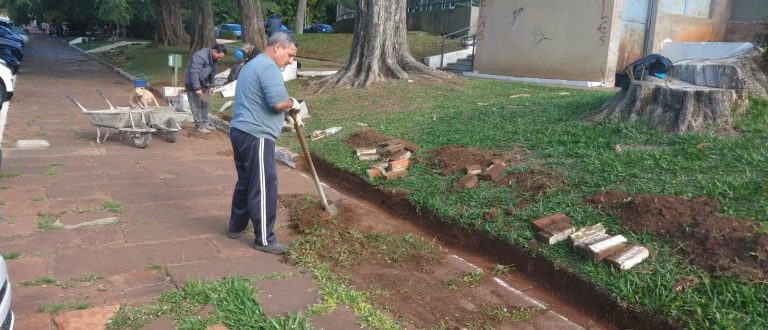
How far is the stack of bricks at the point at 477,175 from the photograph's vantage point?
6008 mm

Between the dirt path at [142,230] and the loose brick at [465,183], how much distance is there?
0.60 m

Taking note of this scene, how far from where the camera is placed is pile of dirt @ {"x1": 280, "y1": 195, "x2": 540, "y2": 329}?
3951 mm

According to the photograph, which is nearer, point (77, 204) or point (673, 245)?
point (673, 245)

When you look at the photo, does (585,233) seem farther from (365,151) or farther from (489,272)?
(365,151)

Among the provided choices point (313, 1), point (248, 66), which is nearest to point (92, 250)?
point (248, 66)

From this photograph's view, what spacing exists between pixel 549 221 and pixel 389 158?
2695 mm

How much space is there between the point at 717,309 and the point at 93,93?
1675 centimetres

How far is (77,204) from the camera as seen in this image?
6.03 metres

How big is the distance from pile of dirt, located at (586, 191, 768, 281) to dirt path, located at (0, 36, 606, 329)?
870 millimetres

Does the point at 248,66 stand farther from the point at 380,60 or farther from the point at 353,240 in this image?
the point at 380,60

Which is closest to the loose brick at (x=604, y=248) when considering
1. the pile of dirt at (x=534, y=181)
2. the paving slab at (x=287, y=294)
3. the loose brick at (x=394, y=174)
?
the pile of dirt at (x=534, y=181)

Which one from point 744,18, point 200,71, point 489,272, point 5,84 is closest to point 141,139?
point 200,71

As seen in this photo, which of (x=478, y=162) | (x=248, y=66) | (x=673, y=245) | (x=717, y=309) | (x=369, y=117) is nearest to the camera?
(x=717, y=309)

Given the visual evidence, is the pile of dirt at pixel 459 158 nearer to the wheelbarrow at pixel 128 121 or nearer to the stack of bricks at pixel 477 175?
the stack of bricks at pixel 477 175
